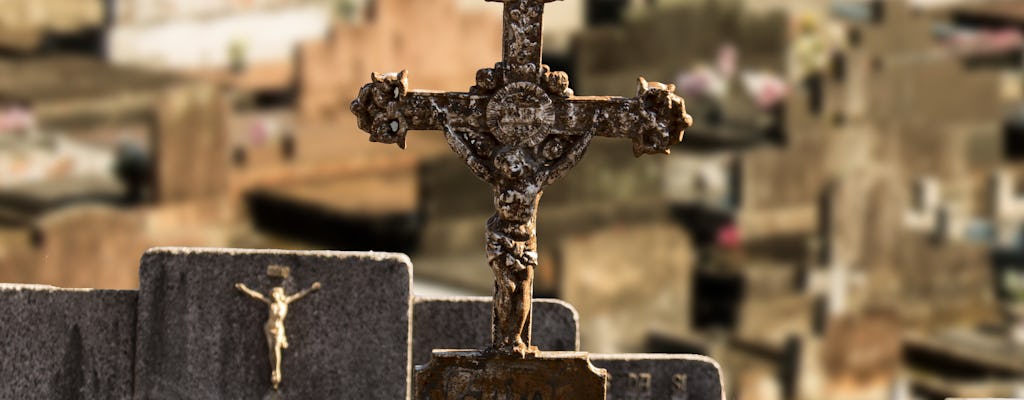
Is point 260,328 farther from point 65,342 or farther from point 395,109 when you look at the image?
point 395,109

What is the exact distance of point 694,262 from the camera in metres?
33.6

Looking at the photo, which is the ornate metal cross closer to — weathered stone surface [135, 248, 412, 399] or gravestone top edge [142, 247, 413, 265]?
gravestone top edge [142, 247, 413, 265]

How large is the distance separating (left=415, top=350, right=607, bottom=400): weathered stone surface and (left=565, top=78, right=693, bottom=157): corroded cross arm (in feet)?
3.52

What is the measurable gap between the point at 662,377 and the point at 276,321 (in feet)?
7.76

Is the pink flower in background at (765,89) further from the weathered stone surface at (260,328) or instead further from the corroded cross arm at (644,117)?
the corroded cross arm at (644,117)

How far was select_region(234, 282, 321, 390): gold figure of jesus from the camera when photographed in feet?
44.7

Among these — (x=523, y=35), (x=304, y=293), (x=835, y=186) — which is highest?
(x=835, y=186)

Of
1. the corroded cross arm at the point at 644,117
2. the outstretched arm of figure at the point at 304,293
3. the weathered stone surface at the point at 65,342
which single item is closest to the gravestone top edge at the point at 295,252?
the outstretched arm of figure at the point at 304,293

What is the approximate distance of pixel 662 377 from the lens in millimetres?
14523

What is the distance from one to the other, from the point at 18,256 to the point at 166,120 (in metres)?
8.25

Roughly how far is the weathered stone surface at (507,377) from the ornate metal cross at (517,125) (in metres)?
0.10

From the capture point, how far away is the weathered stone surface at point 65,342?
1377cm

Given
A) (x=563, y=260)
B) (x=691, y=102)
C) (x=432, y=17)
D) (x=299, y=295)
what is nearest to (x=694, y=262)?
(x=563, y=260)

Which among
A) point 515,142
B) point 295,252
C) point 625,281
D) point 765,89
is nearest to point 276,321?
point 295,252
